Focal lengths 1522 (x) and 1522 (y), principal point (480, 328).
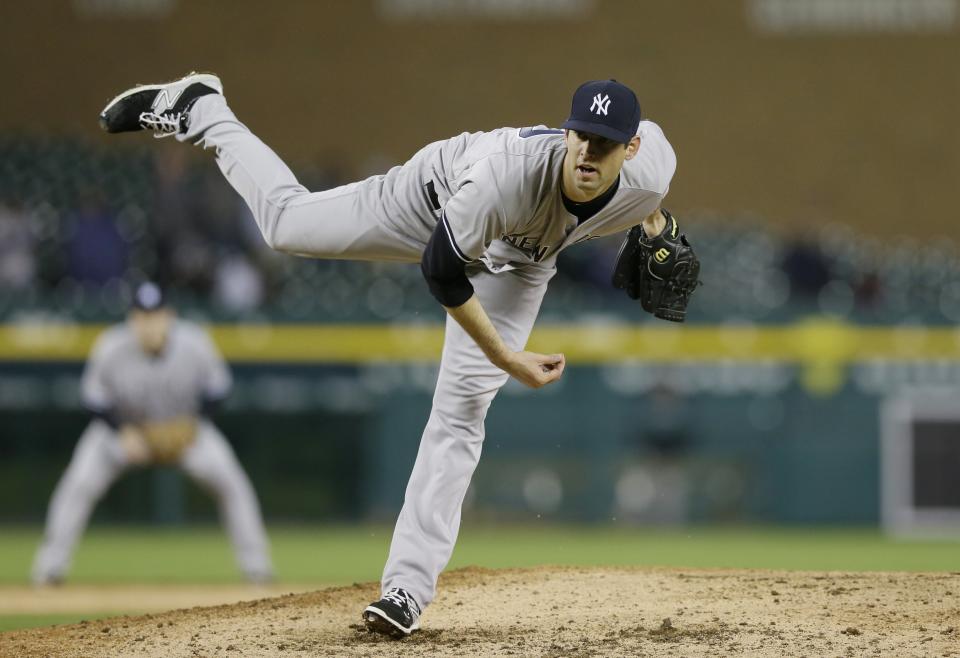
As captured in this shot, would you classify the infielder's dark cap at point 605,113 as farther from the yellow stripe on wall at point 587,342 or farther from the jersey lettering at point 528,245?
the yellow stripe on wall at point 587,342

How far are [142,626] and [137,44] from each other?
11794 mm

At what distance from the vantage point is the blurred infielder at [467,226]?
4402mm

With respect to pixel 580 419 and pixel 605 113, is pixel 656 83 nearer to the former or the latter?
pixel 580 419

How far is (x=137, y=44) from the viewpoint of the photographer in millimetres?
15992

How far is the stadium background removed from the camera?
10.8 m

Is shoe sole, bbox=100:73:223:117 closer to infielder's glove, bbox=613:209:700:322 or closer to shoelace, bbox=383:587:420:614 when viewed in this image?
infielder's glove, bbox=613:209:700:322

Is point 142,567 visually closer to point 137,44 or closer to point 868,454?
point 868,454

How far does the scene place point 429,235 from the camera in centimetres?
496

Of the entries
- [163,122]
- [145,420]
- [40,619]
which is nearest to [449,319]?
[163,122]

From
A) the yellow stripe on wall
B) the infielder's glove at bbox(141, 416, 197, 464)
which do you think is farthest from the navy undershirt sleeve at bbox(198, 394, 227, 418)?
the yellow stripe on wall

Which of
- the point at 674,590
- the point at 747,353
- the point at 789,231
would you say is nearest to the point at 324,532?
the point at 747,353

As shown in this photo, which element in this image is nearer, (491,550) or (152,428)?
(152,428)

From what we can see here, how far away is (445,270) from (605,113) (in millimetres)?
640

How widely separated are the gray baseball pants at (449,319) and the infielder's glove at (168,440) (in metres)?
3.83
